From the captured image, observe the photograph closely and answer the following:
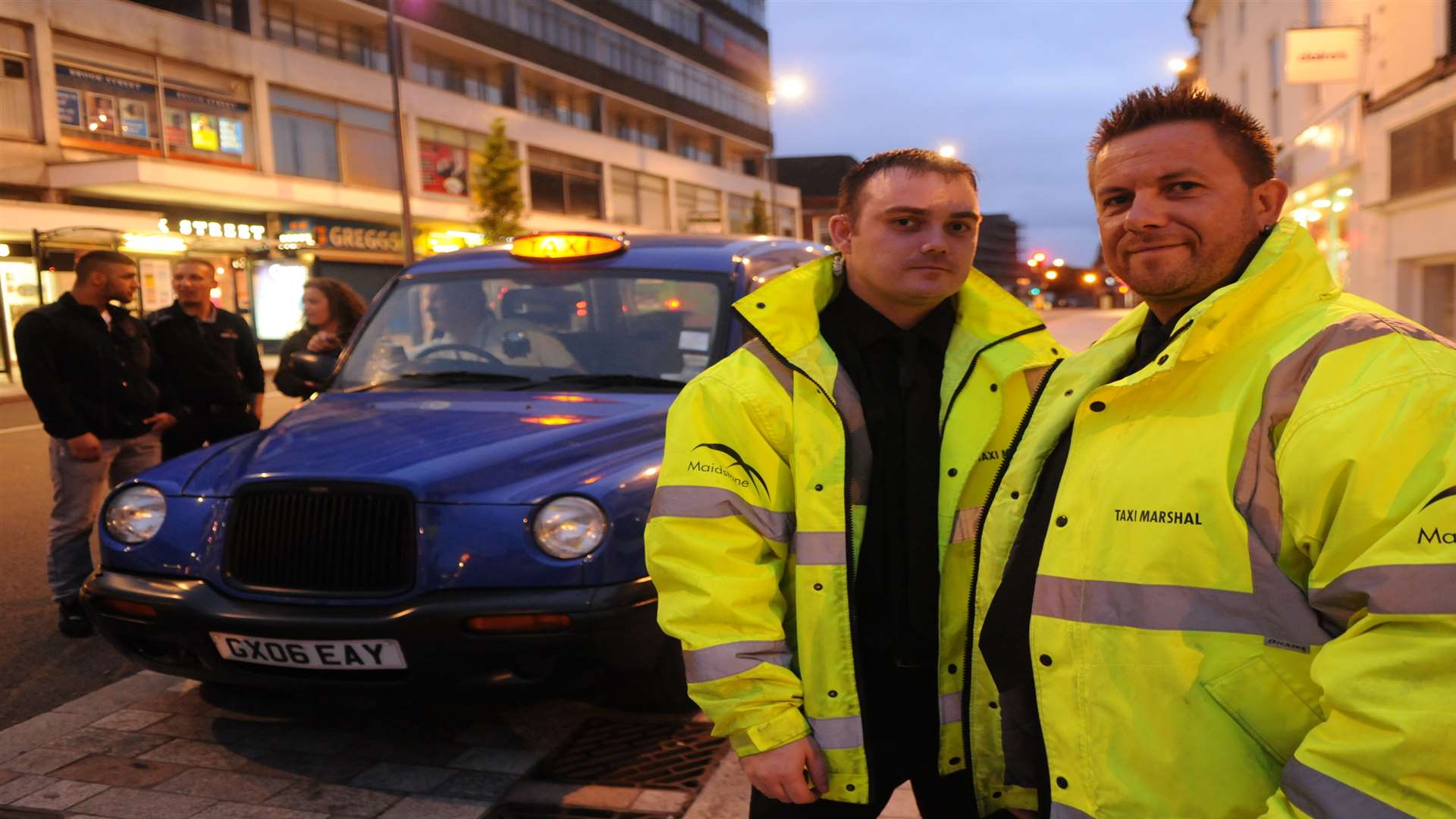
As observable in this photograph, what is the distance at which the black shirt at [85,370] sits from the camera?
546 centimetres

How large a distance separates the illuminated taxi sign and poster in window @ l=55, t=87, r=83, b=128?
80.5ft

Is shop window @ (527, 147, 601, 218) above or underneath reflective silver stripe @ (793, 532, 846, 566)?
above

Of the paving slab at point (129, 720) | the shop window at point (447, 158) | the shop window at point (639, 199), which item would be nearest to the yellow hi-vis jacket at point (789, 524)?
the paving slab at point (129, 720)

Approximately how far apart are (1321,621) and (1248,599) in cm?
9

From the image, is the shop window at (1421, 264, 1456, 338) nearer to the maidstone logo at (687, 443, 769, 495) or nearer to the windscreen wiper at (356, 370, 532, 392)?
the windscreen wiper at (356, 370, 532, 392)

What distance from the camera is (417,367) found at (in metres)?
4.73

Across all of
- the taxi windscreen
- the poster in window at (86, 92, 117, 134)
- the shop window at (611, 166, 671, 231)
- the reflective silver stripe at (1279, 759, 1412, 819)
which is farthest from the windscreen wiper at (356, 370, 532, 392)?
the shop window at (611, 166, 671, 231)

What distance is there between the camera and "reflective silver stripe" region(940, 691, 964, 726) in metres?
2.05

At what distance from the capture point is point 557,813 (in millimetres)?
3273

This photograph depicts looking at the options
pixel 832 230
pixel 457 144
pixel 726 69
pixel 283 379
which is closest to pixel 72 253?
pixel 457 144

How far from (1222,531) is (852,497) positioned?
741 millimetres

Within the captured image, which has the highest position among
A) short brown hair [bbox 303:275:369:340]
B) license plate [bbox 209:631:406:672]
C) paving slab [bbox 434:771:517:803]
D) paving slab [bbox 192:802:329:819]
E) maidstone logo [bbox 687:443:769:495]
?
short brown hair [bbox 303:275:369:340]

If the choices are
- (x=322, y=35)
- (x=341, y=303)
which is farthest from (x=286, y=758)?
(x=322, y=35)

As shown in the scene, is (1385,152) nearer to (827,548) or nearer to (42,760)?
(827,548)
